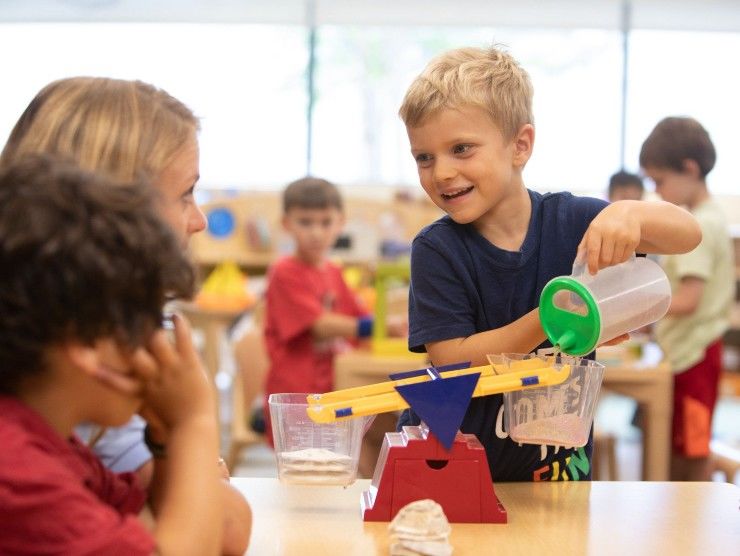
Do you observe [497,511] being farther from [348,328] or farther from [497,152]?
[348,328]

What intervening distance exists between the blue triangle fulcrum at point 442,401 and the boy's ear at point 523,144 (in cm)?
58

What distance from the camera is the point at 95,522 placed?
86 centimetres

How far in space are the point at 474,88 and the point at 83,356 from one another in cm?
92

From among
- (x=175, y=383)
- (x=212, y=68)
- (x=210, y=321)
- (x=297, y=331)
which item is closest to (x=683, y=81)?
(x=212, y=68)

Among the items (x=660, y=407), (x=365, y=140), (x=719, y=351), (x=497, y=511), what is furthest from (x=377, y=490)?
(x=365, y=140)

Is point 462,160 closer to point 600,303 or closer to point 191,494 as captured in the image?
point 600,303

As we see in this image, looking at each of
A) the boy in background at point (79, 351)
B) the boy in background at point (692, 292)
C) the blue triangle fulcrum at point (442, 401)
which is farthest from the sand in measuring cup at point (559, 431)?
the boy in background at point (692, 292)

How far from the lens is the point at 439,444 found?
129 centimetres

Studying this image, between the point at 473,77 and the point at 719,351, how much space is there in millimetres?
2221

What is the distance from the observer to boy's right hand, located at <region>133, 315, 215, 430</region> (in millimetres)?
980

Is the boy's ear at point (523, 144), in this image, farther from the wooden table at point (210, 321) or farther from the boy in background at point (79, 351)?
the wooden table at point (210, 321)

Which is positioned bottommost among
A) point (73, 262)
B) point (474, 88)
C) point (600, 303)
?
point (600, 303)

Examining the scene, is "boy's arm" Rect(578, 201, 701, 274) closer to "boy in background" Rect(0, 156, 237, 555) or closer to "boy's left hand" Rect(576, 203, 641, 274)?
"boy's left hand" Rect(576, 203, 641, 274)

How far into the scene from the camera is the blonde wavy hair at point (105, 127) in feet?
3.71
